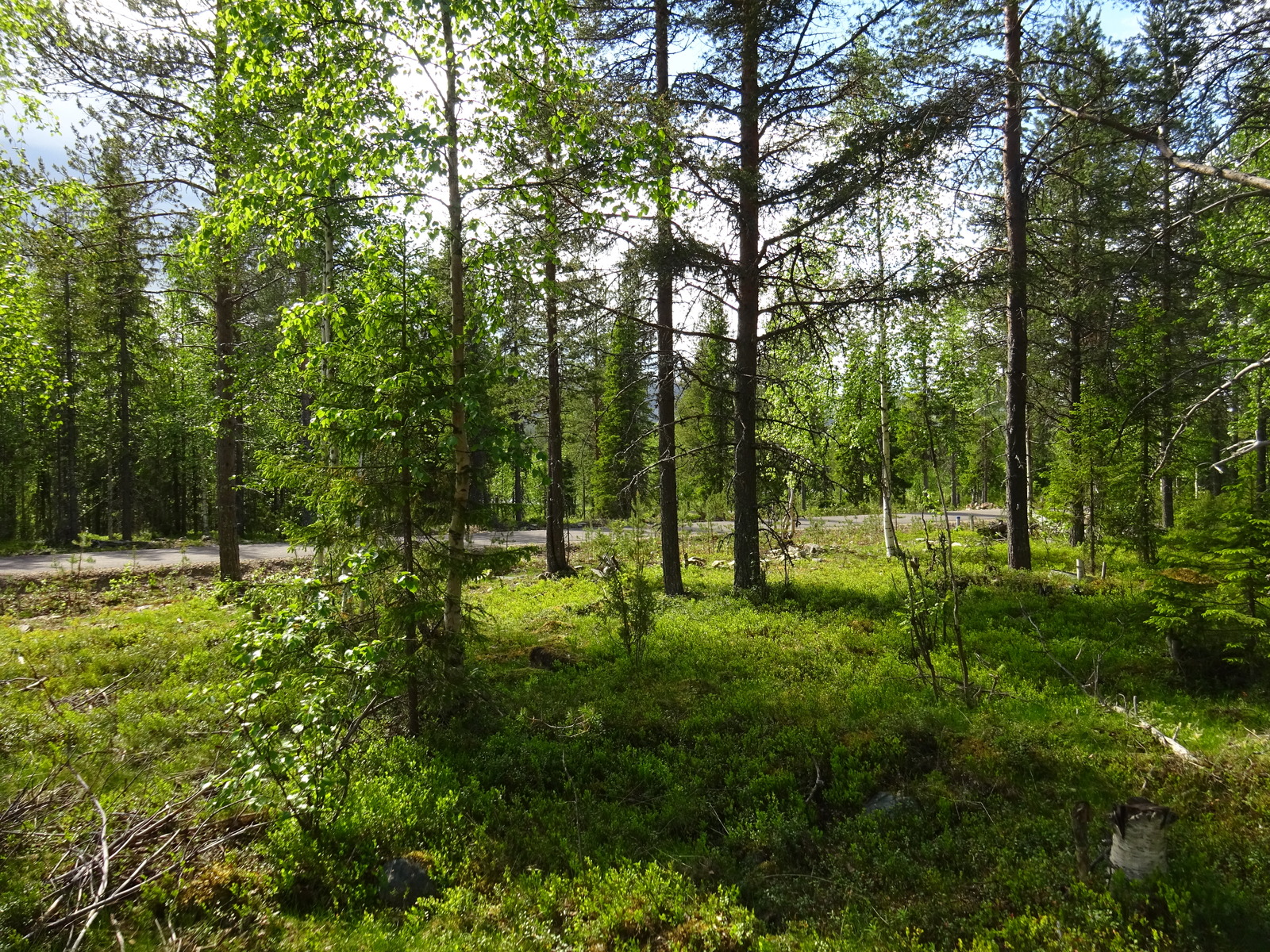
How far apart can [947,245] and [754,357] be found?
4688 millimetres

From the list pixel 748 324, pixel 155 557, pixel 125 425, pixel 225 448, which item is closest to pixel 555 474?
pixel 748 324

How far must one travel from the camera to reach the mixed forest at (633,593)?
4316 mm

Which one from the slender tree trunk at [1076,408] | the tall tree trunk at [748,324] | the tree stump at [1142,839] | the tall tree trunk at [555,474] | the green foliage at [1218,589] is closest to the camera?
the tree stump at [1142,839]

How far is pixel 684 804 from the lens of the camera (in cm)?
536

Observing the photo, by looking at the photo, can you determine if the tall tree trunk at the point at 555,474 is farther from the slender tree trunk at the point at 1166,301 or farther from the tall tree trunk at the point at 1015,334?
the slender tree trunk at the point at 1166,301

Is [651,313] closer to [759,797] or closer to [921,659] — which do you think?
[921,659]

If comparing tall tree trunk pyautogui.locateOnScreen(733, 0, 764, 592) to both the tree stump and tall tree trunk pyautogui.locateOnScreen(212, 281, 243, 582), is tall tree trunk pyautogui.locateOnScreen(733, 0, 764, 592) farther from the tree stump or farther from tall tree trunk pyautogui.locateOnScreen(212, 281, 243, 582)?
tall tree trunk pyautogui.locateOnScreen(212, 281, 243, 582)

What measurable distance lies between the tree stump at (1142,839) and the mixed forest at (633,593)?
4 cm

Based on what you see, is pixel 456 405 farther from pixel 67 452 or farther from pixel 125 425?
pixel 67 452

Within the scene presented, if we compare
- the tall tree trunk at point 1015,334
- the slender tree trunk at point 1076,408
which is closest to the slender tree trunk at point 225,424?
the tall tree trunk at point 1015,334

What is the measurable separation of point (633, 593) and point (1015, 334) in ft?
31.3

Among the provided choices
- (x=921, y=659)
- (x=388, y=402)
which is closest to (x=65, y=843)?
(x=388, y=402)

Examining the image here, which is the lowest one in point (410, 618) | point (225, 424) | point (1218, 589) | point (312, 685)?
point (312, 685)

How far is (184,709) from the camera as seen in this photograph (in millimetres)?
7000
